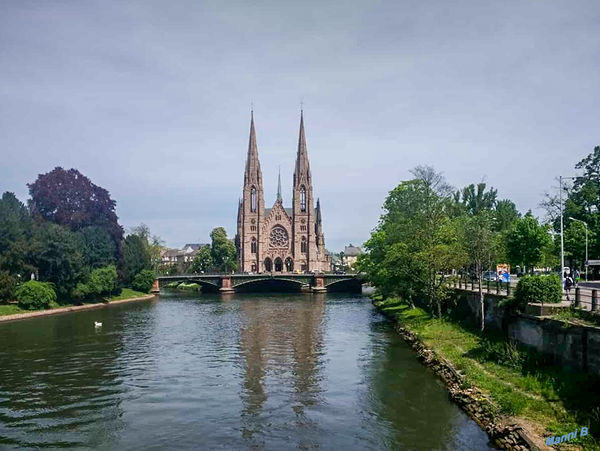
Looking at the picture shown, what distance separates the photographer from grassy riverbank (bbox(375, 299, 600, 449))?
59.6ft

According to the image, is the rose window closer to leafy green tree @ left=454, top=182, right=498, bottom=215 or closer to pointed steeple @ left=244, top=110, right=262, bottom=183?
pointed steeple @ left=244, top=110, right=262, bottom=183

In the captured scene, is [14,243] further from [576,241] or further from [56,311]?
[576,241]

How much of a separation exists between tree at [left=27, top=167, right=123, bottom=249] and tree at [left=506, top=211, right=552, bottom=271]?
63556 mm

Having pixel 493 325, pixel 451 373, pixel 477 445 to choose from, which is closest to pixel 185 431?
pixel 477 445

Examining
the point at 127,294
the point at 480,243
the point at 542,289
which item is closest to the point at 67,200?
the point at 127,294

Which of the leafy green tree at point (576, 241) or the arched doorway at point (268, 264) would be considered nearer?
the leafy green tree at point (576, 241)

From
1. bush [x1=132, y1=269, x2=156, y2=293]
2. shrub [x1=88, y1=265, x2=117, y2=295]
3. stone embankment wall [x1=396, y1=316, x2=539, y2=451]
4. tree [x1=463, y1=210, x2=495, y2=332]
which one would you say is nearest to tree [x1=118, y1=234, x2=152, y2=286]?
bush [x1=132, y1=269, x2=156, y2=293]

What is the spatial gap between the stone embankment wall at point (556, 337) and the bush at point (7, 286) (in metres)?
54.8

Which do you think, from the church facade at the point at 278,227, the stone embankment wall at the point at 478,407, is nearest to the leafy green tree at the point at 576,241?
the stone embankment wall at the point at 478,407

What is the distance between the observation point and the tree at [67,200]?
85.2m

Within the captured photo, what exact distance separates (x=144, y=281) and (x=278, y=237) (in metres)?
54.8

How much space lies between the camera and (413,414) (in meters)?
22.4

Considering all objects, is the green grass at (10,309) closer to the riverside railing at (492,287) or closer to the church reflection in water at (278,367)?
the church reflection in water at (278,367)

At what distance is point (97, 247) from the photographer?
278 feet
